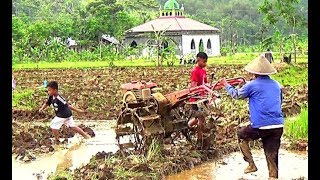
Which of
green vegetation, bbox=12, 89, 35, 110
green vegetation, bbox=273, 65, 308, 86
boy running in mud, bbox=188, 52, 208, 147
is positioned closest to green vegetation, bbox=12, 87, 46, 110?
green vegetation, bbox=12, 89, 35, 110

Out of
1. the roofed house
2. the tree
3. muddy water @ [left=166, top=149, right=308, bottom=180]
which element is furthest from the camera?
the roofed house

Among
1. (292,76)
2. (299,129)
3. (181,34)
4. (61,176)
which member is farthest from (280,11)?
(61,176)

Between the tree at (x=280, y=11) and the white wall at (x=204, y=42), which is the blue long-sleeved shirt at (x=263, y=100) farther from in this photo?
the white wall at (x=204, y=42)

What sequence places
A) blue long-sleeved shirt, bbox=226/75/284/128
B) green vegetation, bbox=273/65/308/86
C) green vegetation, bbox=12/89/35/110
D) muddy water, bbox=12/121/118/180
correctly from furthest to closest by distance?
green vegetation, bbox=273/65/308/86
green vegetation, bbox=12/89/35/110
muddy water, bbox=12/121/118/180
blue long-sleeved shirt, bbox=226/75/284/128

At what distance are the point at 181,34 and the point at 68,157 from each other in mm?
25985

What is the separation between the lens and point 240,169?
260 inches

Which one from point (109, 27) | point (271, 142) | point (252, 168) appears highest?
point (109, 27)

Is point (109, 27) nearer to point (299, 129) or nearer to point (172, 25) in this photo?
point (172, 25)

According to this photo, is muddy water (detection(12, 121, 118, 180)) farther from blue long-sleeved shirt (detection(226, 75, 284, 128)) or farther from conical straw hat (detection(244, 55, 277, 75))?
conical straw hat (detection(244, 55, 277, 75))

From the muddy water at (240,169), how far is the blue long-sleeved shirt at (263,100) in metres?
0.79

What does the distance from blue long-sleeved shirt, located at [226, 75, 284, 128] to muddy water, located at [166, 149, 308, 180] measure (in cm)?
79

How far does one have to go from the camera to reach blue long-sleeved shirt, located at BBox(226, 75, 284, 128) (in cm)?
557
